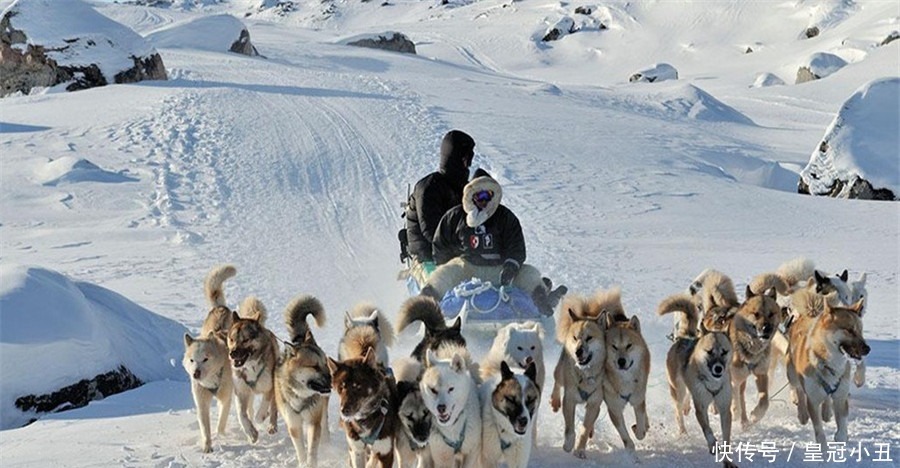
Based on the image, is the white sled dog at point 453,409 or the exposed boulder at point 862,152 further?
the exposed boulder at point 862,152

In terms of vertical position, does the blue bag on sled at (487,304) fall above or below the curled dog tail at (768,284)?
below

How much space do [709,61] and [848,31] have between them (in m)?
7.25

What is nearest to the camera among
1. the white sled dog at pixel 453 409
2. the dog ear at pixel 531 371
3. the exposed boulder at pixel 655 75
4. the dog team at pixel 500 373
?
the white sled dog at pixel 453 409

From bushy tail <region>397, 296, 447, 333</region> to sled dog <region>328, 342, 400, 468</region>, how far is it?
1059 mm

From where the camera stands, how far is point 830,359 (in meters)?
5.93

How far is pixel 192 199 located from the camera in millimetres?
15602

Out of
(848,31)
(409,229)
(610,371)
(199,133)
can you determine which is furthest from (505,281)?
(848,31)

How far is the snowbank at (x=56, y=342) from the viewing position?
7207mm

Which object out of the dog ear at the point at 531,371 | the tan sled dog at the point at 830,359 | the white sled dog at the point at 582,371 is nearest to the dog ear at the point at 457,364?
the dog ear at the point at 531,371

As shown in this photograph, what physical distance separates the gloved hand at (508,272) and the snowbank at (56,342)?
2924 mm

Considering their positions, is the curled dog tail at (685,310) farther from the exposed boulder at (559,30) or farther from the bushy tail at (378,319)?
the exposed boulder at (559,30)

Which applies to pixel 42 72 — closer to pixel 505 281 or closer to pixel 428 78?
pixel 428 78

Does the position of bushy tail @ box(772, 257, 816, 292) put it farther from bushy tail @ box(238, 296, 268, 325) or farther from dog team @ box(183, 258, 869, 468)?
bushy tail @ box(238, 296, 268, 325)

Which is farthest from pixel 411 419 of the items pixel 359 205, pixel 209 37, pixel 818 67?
pixel 818 67
